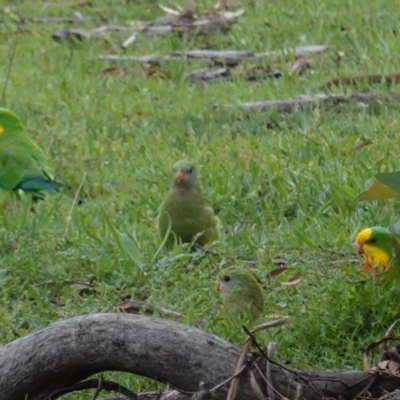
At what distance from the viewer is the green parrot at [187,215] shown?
610 centimetres

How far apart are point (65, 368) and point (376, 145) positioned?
4.29 meters

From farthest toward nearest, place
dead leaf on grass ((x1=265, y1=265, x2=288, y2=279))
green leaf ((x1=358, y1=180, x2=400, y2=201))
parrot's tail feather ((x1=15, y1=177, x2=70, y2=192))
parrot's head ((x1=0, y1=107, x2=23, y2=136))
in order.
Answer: parrot's head ((x1=0, y1=107, x2=23, y2=136))
parrot's tail feather ((x1=15, y1=177, x2=70, y2=192))
dead leaf on grass ((x1=265, y1=265, x2=288, y2=279))
green leaf ((x1=358, y1=180, x2=400, y2=201))

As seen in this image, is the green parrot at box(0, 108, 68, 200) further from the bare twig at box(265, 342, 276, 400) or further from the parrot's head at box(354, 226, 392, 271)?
the bare twig at box(265, 342, 276, 400)

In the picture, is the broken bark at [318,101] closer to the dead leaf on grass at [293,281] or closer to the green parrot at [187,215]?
the green parrot at [187,215]

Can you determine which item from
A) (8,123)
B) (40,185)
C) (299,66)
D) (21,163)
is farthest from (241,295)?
(299,66)

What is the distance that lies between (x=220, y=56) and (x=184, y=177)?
15.0 ft

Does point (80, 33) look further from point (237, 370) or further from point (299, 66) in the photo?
point (237, 370)

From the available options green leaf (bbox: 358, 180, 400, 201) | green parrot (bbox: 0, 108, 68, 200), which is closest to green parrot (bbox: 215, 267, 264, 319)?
green leaf (bbox: 358, 180, 400, 201)

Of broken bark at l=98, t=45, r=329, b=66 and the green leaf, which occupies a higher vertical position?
the green leaf

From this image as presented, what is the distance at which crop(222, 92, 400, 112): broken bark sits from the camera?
8502 mm

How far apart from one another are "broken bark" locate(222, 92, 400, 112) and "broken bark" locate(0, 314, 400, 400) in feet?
17.3

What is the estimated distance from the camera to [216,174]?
732 cm

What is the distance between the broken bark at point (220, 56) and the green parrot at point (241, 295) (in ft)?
18.3

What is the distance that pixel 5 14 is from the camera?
12.4 m
